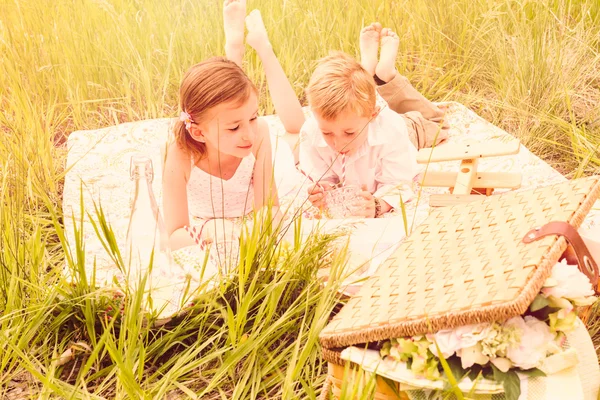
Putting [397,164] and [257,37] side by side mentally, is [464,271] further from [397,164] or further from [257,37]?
[257,37]

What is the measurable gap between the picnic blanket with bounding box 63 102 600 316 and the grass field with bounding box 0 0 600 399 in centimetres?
8

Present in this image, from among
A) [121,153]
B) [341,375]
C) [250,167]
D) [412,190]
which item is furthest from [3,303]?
[412,190]

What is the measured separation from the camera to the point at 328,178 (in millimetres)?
2398

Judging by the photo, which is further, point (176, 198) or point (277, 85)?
point (277, 85)

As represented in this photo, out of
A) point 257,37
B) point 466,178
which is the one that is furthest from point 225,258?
point 257,37

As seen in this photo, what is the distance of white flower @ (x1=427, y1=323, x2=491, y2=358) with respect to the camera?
1.11 meters

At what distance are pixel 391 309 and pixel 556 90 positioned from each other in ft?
5.65

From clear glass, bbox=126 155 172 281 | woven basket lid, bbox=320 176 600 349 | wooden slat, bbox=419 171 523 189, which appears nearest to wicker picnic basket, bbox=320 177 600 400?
woven basket lid, bbox=320 176 600 349

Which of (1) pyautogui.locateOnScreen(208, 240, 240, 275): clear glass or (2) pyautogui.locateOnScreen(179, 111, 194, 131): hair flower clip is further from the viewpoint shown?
(2) pyautogui.locateOnScreen(179, 111, 194, 131): hair flower clip

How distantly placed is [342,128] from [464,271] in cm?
102

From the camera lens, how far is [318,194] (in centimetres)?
217

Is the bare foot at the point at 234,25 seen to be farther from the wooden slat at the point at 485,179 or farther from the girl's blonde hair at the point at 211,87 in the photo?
the wooden slat at the point at 485,179

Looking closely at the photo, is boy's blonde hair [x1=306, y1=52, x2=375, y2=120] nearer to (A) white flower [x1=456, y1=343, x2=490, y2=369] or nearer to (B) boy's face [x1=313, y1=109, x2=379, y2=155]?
(B) boy's face [x1=313, y1=109, x2=379, y2=155]

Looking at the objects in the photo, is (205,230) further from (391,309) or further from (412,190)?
(391,309)
